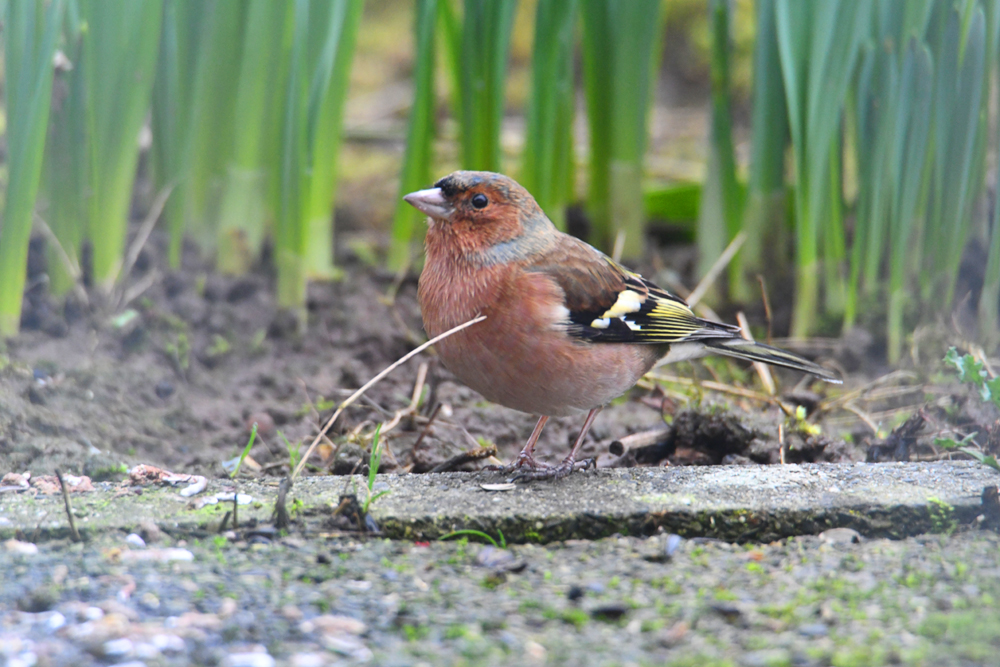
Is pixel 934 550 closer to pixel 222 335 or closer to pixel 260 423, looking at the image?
pixel 260 423

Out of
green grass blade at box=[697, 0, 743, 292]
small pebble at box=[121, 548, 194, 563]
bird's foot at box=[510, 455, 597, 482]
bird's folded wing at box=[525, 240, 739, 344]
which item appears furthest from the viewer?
green grass blade at box=[697, 0, 743, 292]

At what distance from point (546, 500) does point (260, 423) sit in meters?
1.43

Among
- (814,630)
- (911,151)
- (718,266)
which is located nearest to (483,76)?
(718,266)

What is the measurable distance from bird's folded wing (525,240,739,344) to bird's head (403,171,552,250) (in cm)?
16

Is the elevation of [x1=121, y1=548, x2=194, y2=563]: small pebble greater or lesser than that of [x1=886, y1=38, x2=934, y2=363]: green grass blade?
lesser

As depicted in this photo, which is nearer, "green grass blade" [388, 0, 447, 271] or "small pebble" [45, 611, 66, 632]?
"small pebble" [45, 611, 66, 632]

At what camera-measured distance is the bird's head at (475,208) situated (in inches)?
116

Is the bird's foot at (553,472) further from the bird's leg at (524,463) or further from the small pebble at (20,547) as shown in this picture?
the small pebble at (20,547)

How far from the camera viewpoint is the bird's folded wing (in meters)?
2.88

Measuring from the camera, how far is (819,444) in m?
3.00

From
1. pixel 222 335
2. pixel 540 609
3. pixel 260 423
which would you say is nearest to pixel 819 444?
pixel 540 609

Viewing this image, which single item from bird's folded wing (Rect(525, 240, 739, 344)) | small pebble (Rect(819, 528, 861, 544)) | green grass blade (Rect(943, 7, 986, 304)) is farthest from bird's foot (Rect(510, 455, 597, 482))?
green grass blade (Rect(943, 7, 986, 304))

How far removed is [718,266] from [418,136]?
152 centimetres

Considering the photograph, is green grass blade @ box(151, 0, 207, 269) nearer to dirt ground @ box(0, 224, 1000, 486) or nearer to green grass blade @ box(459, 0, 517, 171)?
dirt ground @ box(0, 224, 1000, 486)
